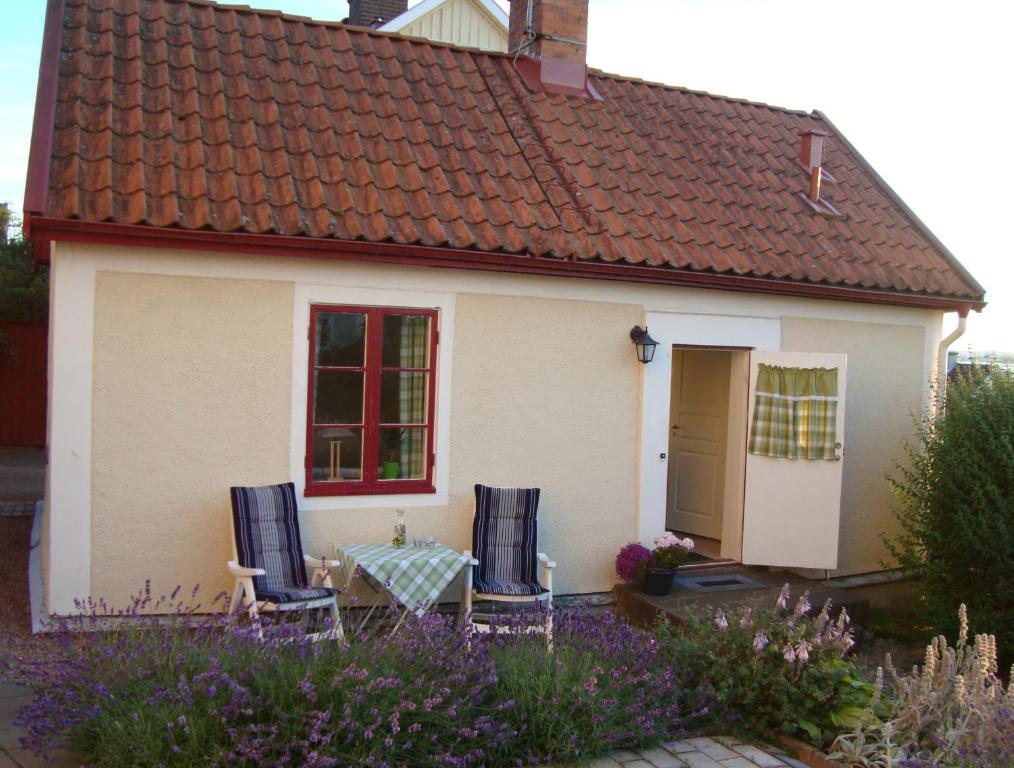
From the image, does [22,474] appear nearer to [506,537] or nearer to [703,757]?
[506,537]

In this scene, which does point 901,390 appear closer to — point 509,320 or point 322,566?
point 509,320

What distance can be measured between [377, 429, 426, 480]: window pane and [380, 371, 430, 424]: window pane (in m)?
0.10

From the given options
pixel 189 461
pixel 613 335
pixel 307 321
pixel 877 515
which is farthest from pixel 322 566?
pixel 877 515

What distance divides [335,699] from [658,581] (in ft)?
13.2

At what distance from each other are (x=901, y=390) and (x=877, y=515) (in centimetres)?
129

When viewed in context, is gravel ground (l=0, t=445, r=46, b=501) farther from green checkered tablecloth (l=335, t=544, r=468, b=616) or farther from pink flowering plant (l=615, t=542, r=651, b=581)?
pink flowering plant (l=615, t=542, r=651, b=581)

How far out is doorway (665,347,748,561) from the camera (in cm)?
948

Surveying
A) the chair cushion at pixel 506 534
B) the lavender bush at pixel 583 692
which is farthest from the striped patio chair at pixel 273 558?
the lavender bush at pixel 583 692

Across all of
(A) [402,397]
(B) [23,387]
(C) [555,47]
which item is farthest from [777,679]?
(B) [23,387]

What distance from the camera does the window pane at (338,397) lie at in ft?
24.6

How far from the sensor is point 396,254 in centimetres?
738

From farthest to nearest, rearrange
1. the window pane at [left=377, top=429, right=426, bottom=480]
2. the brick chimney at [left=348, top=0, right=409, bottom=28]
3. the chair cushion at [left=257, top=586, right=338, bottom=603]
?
the brick chimney at [left=348, top=0, right=409, bottom=28], the window pane at [left=377, top=429, right=426, bottom=480], the chair cushion at [left=257, top=586, right=338, bottom=603]

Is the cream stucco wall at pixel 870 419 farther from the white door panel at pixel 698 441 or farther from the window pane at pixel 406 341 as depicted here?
the window pane at pixel 406 341

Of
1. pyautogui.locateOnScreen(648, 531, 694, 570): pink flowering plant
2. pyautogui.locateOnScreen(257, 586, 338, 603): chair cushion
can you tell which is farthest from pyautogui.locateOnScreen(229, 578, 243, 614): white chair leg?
pyautogui.locateOnScreen(648, 531, 694, 570): pink flowering plant
